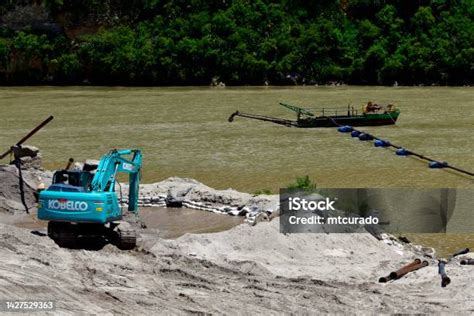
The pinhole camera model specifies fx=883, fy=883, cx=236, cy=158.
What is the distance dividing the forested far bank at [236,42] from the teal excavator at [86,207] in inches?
2489

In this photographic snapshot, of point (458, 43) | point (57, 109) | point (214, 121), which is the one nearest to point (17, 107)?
point (57, 109)

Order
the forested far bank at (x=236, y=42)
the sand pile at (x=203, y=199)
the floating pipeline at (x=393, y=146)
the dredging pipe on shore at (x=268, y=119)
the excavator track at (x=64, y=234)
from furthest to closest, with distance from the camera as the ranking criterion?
the forested far bank at (x=236, y=42), the dredging pipe on shore at (x=268, y=119), the floating pipeline at (x=393, y=146), the sand pile at (x=203, y=199), the excavator track at (x=64, y=234)

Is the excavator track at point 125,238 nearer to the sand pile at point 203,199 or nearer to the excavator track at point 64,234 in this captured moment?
the excavator track at point 64,234

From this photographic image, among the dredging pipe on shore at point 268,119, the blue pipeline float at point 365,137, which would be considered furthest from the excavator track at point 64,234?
the dredging pipe on shore at point 268,119

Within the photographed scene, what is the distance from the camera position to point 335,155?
3328 centimetres

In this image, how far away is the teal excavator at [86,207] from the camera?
15.8 meters

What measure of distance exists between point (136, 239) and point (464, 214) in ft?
29.5

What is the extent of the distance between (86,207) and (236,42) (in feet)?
231

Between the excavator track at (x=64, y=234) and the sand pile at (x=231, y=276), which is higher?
the excavator track at (x=64, y=234)

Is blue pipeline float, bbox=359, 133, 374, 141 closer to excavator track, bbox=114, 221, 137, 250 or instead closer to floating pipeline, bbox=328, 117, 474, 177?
floating pipeline, bbox=328, 117, 474, 177

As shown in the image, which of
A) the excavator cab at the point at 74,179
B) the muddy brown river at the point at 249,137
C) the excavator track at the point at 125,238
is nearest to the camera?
the excavator cab at the point at 74,179

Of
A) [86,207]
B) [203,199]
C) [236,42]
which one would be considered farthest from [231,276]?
[236,42]

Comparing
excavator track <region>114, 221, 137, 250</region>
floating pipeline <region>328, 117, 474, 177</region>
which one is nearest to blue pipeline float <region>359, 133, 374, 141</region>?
floating pipeline <region>328, 117, 474, 177</region>

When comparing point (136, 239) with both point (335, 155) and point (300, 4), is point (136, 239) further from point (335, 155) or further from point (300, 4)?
point (300, 4)
